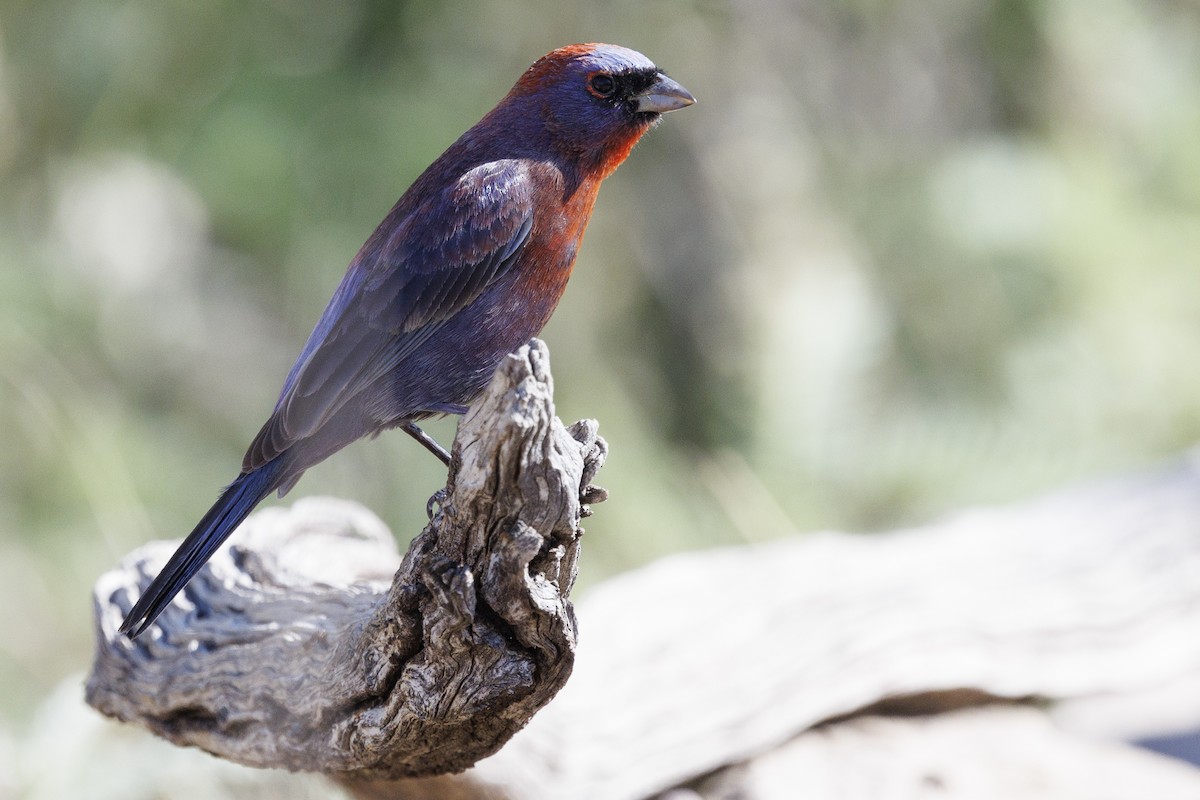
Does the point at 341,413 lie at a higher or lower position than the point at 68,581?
lower

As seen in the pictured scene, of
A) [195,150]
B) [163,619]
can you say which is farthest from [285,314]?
[163,619]

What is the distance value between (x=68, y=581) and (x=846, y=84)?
6.00 meters

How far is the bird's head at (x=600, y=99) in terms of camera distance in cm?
307

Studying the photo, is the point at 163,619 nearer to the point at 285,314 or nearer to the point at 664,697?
the point at 664,697

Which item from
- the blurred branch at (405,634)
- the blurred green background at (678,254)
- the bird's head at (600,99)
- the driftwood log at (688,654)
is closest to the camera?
the blurred branch at (405,634)

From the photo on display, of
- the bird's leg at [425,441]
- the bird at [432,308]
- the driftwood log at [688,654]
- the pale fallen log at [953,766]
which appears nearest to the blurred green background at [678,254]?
the driftwood log at [688,654]

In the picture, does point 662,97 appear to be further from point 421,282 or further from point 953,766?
point 953,766

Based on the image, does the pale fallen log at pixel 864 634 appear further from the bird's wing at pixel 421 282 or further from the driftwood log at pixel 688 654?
the bird's wing at pixel 421 282

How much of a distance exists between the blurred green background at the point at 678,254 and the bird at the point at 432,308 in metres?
2.73

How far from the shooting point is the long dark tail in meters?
2.53

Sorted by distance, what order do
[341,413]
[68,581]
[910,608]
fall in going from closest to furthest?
[341,413]
[910,608]
[68,581]

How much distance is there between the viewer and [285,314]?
6.72 meters

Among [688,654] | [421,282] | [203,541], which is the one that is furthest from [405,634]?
[688,654]

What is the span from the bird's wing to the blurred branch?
54 cm
